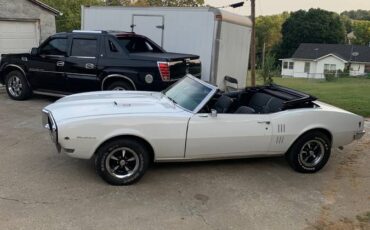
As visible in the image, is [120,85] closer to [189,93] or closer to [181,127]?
[189,93]

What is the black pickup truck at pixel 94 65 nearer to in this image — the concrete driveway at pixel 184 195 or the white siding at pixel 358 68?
the concrete driveway at pixel 184 195

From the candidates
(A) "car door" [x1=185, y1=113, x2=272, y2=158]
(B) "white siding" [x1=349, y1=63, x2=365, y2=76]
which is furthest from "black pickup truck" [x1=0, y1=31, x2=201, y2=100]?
(B) "white siding" [x1=349, y1=63, x2=365, y2=76]

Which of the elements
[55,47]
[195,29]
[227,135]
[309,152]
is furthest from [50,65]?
[309,152]

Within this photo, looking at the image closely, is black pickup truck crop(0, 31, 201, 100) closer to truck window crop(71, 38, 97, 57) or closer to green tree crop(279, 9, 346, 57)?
truck window crop(71, 38, 97, 57)

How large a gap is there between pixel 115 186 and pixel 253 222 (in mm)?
1721

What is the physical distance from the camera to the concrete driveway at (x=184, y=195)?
460 centimetres

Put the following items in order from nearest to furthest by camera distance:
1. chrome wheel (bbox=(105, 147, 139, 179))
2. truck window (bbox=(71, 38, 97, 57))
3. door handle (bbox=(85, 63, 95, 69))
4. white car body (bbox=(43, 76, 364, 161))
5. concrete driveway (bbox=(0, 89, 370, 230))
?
concrete driveway (bbox=(0, 89, 370, 230)), white car body (bbox=(43, 76, 364, 161)), chrome wheel (bbox=(105, 147, 139, 179)), door handle (bbox=(85, 63, 95, 69)), truck window (bbox=(71, 38, 97, 57))

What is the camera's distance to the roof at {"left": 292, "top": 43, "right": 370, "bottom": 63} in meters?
69.4

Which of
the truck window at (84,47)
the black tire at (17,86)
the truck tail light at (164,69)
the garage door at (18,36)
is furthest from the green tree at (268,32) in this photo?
the truck tail light at (164,69)

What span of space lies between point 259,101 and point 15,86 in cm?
675

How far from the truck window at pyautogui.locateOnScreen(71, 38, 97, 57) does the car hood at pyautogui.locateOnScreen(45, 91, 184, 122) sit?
11.3 feet

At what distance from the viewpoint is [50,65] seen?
1023cm

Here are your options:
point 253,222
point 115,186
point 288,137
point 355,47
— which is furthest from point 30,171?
point 355,47

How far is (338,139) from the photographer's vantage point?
6422 millimetres
